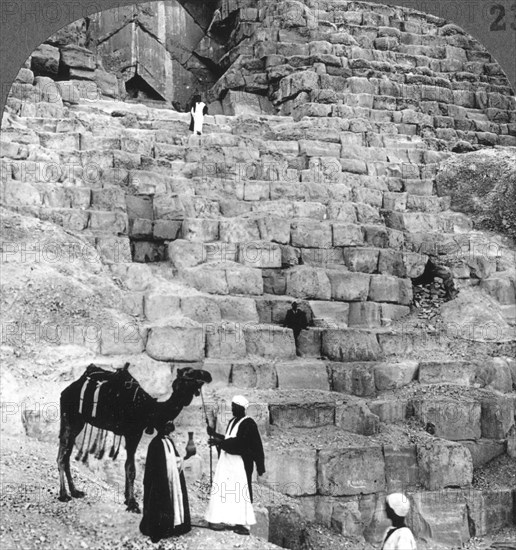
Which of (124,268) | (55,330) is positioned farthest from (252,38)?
(55,330)

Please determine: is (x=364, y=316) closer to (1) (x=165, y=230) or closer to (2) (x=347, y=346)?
(2) (x=347, y=346)

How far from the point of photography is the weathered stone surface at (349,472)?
8.81m

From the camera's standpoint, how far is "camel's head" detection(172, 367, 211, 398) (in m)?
8.23

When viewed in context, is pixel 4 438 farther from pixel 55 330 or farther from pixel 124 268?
pixel 124 268

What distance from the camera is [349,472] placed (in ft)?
29.2

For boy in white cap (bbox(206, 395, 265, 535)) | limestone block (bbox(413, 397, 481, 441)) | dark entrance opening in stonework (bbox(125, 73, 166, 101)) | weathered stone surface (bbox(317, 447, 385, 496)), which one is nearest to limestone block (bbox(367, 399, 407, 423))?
limestone block (bbox(413, 397, 481, 441))

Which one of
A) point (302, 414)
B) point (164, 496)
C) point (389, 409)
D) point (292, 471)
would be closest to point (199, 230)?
point (302, 414)

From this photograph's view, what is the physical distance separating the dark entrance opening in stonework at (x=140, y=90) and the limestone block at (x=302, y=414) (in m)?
13.7

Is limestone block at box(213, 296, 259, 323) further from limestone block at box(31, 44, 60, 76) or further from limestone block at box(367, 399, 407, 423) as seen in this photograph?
limestone block at box(31, 44, 60, 76)

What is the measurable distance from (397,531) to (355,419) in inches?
117

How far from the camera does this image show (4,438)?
26.2 feet

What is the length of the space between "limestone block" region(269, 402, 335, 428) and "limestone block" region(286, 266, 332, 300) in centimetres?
254

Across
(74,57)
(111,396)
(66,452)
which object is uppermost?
(74,57)

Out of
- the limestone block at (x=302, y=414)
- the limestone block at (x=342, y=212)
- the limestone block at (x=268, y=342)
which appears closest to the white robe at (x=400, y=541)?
the limestone block at (x=302, y=414)
